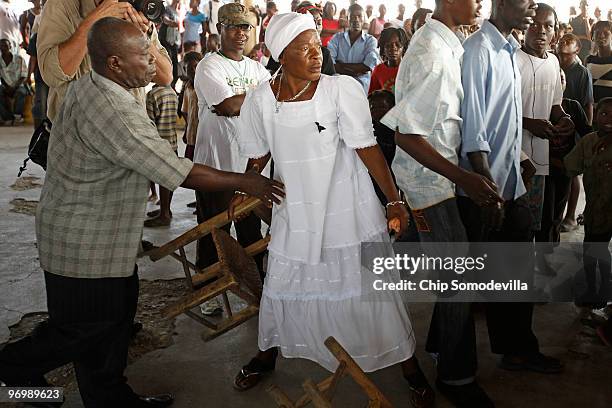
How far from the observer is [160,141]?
244 centimetres

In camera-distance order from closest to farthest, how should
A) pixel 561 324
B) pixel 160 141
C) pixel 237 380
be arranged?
pixel 160 141, pixel 237 380, pixel 561 324

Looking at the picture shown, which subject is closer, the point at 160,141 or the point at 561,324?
the point at 160,141

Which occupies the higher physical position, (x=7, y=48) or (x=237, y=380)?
(x=7, y=48)

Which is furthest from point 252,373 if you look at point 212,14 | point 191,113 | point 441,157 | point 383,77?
point 212,14

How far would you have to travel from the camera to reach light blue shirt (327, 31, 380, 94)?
6.64m

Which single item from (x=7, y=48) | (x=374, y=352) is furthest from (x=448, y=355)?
(x=7, y=48)

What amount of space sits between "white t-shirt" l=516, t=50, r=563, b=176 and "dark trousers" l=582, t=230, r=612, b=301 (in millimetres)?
534

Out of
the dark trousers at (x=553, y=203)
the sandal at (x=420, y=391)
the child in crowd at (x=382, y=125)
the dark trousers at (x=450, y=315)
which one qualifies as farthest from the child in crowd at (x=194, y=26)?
the sandal at (x=420, y=391)

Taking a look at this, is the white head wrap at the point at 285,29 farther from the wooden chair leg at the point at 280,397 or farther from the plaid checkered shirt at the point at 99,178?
the wooden chair leg at the point at 280,397

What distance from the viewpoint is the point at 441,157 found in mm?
2582

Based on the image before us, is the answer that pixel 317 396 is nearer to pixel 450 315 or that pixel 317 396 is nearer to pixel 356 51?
pixel 450 315

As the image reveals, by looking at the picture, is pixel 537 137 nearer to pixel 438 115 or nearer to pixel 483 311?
pixel 483 311

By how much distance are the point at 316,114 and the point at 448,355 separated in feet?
3.95

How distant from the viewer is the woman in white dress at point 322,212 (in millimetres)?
2695
